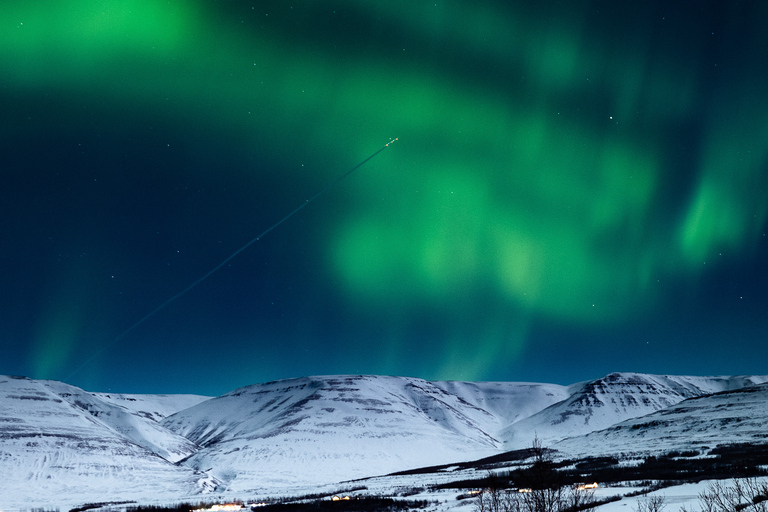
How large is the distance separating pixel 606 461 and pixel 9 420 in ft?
497

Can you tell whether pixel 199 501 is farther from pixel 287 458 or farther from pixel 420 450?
pixel 420 450

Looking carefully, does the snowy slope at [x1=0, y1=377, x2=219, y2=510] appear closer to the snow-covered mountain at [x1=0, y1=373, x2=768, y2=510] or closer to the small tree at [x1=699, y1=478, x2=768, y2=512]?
the snow-covered mountain at [x1=0, y1=373, x2=768, y2=510]

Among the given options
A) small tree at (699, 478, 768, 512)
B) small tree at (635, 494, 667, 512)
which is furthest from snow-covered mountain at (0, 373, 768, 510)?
small tree at (699, 478, 768, 512)

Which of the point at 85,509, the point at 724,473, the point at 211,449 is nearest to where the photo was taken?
the point at 724,473

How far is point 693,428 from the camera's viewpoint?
140000 millimetres

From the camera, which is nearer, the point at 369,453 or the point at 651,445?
the point at 651,445

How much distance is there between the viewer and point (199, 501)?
91.9 metres

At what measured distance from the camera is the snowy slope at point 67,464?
11019 centimetres

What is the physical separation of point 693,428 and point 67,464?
506ft

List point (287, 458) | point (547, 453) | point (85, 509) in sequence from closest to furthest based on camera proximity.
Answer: point (85, 509)
point (547, 453)
point (287, 458)

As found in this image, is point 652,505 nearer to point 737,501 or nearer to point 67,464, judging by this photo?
point 737,501

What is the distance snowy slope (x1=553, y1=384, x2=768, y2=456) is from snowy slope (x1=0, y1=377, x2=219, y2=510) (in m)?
102

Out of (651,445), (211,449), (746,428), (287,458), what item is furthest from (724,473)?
(211,449)

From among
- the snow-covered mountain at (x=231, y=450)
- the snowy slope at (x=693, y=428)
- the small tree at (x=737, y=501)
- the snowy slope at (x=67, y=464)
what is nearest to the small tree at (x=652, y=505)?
the small tree at (x=737, y=501)
